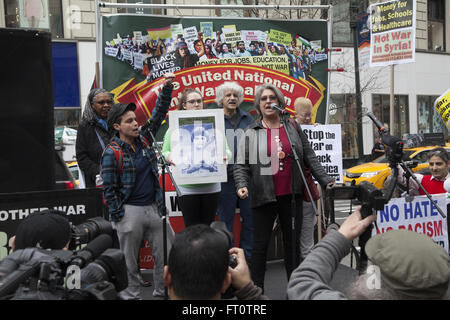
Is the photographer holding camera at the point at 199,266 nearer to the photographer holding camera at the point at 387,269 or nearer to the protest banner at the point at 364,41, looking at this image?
the photographer holding camera at the point at 387,269

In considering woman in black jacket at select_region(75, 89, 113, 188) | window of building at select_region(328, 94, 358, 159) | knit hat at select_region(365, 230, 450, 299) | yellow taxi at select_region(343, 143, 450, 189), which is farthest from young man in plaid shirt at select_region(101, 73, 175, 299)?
window of building at select_region(328, 94, 358, 159)

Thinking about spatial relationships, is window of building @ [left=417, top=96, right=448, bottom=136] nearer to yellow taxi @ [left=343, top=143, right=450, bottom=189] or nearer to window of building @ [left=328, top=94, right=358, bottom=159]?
window of building @ [left=328, top=94, right=358, bottom=159]

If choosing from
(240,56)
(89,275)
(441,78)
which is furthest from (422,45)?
(89,275)

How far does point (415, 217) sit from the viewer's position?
536 centimetres

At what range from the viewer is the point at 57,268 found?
186 cm

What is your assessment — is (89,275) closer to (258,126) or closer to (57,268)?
(57,268)

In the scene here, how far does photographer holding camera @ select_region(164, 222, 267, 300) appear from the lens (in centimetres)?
170

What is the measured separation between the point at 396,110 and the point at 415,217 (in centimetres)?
2127

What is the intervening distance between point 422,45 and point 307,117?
22.6 metres

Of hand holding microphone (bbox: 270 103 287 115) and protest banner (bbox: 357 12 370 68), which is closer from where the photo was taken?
hand holding microphone (bbox: 270 103 287 115)

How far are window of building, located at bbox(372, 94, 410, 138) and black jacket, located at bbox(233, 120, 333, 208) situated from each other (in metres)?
20.5

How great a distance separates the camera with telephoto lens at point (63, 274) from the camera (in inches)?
70.6

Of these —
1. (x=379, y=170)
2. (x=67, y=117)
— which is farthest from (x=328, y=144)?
(x=67, y=117)

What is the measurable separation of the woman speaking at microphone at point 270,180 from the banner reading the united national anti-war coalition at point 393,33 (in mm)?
3222
